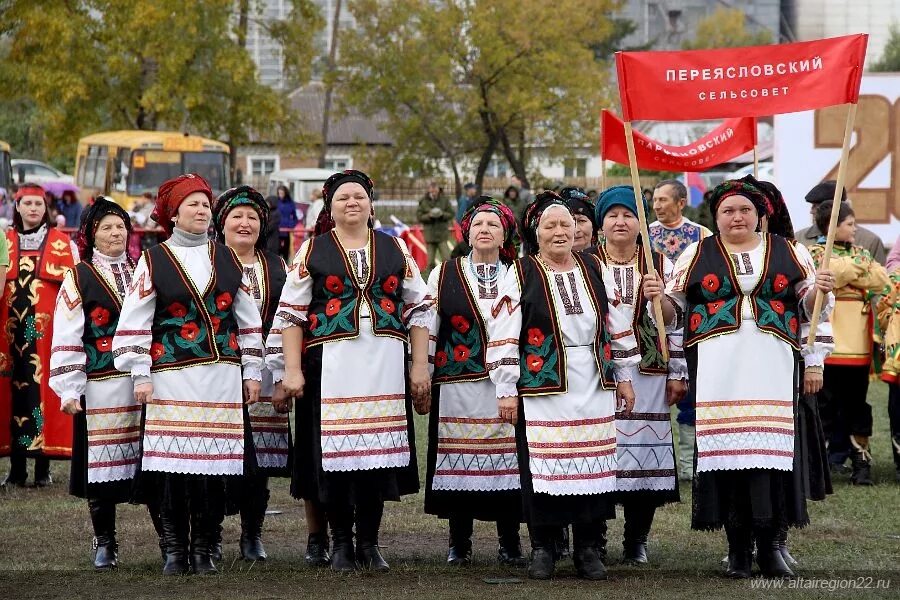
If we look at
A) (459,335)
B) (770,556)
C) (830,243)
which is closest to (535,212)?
(459,335)

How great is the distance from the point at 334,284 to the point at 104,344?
1.21 metres

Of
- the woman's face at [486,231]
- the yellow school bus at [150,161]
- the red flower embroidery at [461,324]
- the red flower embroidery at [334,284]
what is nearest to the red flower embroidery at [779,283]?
the woman's face at [486,231]

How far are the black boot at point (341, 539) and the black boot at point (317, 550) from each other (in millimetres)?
205

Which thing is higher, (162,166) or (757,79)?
(162,166)

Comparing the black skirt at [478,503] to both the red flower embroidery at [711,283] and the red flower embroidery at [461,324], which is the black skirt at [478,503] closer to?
the red flower embroidery at [461,324]

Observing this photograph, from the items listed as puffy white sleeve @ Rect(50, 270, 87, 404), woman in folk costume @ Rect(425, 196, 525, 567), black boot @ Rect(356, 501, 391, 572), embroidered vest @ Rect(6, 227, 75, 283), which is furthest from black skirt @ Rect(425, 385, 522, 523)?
embroidered vest @ Rect(6, 227, 75, 283)

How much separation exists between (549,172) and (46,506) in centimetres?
5576

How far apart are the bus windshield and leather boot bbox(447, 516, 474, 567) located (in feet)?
77.6

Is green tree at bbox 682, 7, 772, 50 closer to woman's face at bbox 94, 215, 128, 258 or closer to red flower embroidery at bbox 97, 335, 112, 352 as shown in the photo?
woman's face at bbox 94, 215, 128, 258

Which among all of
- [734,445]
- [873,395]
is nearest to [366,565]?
[734,445]

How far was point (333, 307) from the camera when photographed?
7234mm

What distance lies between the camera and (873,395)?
1472cm

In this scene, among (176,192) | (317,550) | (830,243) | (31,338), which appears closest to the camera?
(830,243)

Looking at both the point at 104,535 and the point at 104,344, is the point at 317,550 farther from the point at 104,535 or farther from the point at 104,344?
the point at 104,344
